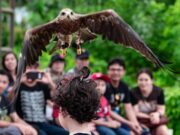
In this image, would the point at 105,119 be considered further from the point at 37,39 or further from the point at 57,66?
the point at 37,39

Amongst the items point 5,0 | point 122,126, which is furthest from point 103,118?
point 5,0

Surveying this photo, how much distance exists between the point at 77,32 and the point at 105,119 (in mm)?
1949

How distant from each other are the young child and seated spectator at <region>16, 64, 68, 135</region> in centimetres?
314

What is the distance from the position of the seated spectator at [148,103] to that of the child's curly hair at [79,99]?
4116 millimetres

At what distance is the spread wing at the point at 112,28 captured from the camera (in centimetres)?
475

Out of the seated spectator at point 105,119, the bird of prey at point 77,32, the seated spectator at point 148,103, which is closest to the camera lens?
the bird of prey at point 77,32

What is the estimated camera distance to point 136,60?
34.5 ft

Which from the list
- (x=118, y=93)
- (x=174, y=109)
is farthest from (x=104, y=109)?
(x=174, y=109)

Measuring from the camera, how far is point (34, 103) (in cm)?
602

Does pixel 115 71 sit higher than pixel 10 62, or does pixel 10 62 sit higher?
pixel 10 62

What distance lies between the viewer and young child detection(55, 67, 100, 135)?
2.79m

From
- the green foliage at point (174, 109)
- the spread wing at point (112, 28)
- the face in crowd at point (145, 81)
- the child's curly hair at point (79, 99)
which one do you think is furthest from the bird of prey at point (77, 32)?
the green foliage at point (174, 109)

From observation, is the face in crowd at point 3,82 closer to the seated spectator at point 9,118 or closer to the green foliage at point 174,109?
the seated spectator at point 9,118

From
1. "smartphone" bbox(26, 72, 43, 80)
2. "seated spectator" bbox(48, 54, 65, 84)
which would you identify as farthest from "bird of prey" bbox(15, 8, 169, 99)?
"seated spectator" bbox(48, 54, 65, 84)
